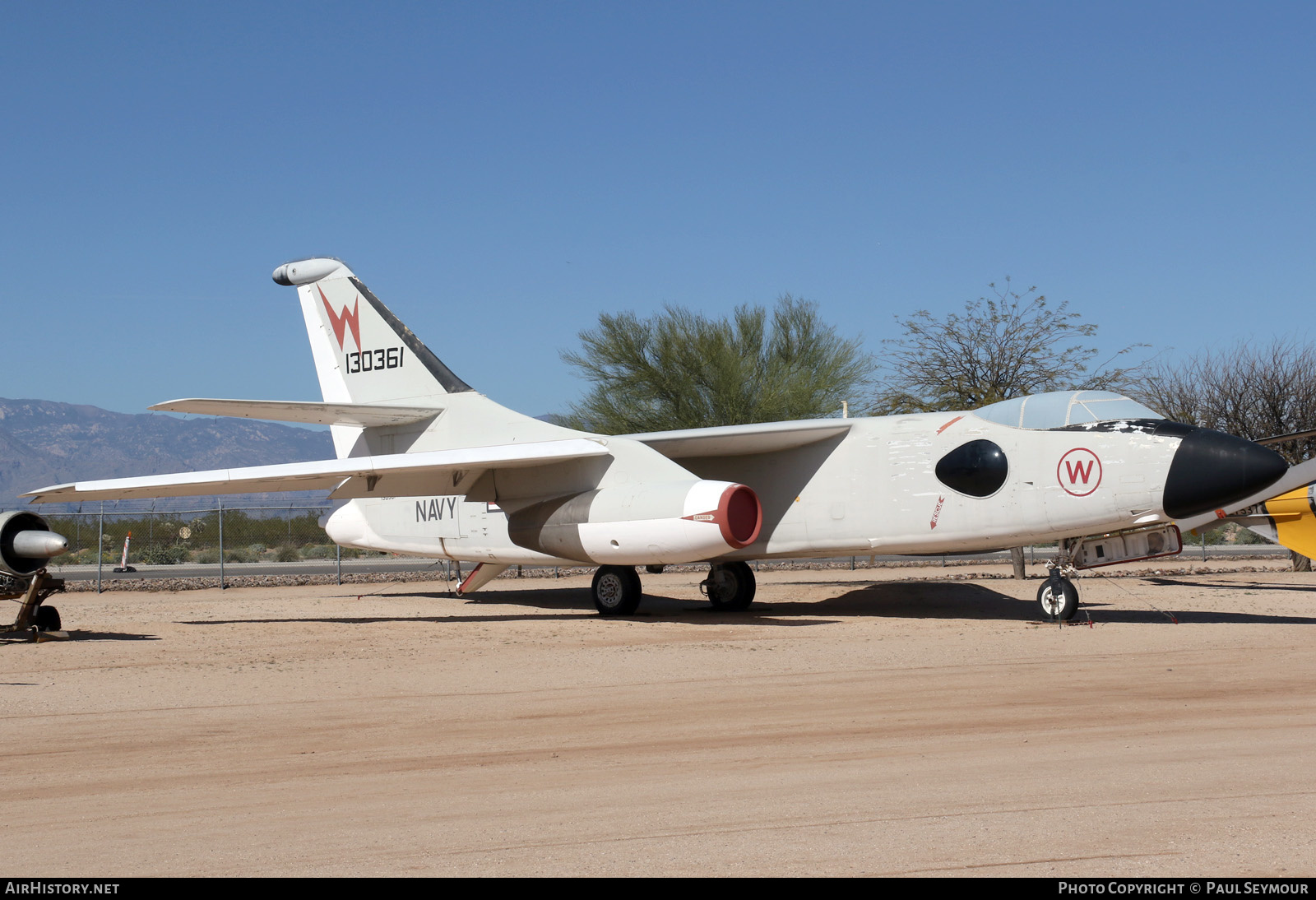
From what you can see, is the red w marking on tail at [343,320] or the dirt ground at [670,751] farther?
the red w marking on tail at [343,320]

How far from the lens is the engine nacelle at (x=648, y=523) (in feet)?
42.2

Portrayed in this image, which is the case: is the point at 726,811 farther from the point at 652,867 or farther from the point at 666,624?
the point at 666,624

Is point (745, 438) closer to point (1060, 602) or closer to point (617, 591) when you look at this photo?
point (617, 591)

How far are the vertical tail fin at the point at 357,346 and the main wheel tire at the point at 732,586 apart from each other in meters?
5.02

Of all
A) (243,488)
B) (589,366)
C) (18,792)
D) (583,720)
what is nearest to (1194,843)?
(583,720)

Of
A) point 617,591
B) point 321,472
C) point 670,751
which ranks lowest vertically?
point 670,751

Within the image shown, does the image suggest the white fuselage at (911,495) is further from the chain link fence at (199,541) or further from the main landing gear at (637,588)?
the chain link fence at (199,541)

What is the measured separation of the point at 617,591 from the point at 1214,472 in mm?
7828

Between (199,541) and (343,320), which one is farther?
(199,541)

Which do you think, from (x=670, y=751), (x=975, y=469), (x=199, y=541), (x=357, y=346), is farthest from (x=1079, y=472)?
(x=199, y=541)

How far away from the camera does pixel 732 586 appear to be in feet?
53.2

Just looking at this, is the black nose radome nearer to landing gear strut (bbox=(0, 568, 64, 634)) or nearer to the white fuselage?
the white fuselage

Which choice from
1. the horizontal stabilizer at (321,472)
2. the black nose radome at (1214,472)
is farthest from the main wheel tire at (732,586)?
the black nose radome at (1214,472)

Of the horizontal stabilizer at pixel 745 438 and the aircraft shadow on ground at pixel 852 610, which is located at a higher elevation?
the horizontal stabilizer at pixel 745 438
